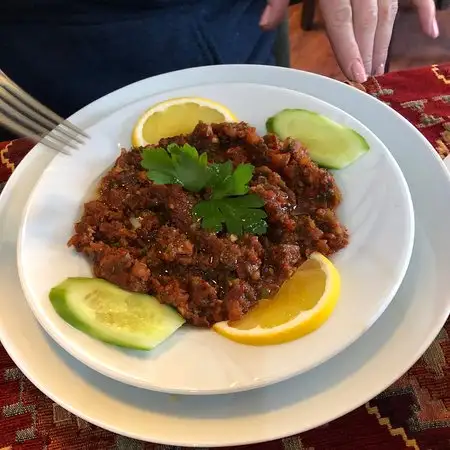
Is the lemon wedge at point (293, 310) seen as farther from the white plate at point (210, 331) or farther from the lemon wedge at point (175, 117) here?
the lemon wedge at point (175, 117)

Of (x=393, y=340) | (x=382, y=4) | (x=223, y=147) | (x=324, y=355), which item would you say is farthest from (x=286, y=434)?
(x=382, y=4)

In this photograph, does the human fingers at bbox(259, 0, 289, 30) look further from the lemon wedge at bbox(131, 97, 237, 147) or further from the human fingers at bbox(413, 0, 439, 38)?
the lemon wedge at bbox(131, 97, 237, 147)

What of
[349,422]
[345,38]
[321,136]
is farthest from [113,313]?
[345,38]

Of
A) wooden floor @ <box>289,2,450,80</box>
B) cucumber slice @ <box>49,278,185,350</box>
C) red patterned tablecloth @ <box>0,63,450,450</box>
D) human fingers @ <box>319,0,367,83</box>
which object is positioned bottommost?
wooden floor @ <box>289,2,450,80</box>

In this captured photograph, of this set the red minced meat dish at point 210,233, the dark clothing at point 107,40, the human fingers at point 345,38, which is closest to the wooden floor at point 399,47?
the dark clothing at point 107,40

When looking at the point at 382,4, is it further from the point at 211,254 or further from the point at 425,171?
the point at 211,254

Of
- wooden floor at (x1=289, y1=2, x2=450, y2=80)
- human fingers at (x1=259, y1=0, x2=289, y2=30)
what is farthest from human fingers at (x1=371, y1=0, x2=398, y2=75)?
wooden floor at (x1=289, y1=2, x2=450, y2=80)

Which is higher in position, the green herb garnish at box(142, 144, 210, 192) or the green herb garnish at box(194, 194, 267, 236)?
the green herb garnish at box(142, 144, 210, 192)
